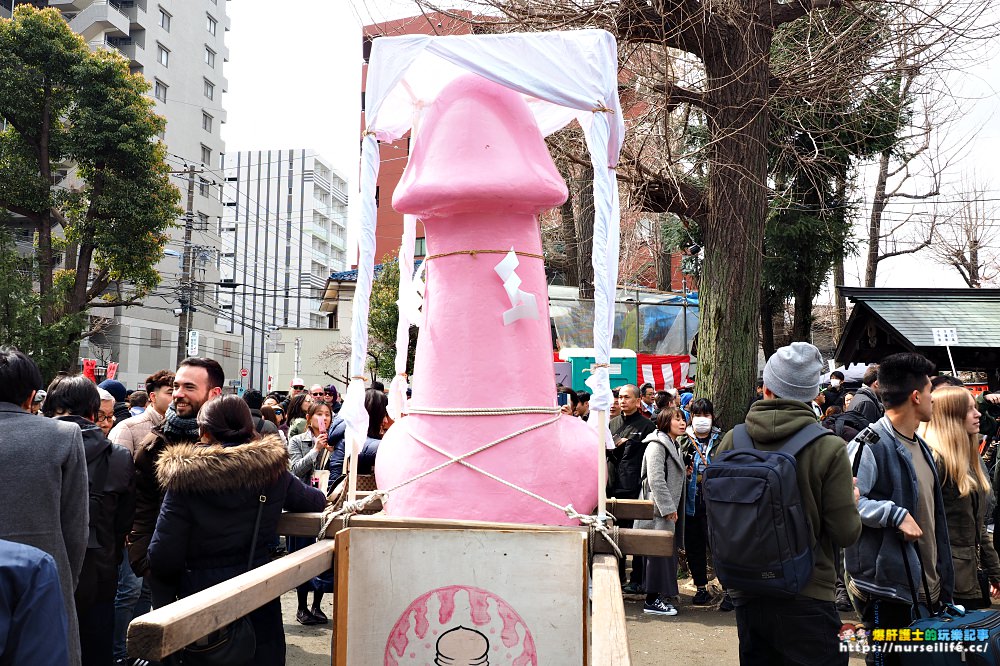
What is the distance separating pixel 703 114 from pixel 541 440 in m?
5.74

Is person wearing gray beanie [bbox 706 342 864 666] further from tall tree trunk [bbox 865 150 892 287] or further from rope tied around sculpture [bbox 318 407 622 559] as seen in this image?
tall tree trunk [bbox 865 150 892 287]

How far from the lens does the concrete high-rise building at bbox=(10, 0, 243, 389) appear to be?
A: 117 feet

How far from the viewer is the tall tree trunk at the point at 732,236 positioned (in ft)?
25.2

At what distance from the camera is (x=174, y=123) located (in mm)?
41500

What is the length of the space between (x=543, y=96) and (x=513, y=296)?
900 mm

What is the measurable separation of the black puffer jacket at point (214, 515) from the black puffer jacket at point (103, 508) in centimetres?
55

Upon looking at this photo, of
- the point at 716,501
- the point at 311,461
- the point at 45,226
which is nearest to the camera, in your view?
the point at 716,501

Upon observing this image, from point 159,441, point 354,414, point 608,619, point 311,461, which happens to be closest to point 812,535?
point 608,619

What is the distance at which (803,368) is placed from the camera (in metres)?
3.50

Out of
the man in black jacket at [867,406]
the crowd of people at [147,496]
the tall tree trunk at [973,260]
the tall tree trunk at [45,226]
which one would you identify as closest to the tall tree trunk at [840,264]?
the tall tree trunk at [973,260]

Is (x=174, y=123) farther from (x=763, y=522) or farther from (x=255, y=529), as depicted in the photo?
(x=763, y=522)

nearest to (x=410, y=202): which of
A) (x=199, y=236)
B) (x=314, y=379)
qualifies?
(x=199, y=236)

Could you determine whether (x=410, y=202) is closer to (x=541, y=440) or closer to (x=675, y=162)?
(x=541, y=440)

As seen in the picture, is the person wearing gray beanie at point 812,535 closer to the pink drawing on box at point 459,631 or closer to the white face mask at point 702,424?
the pink drawing on box at point 459,631
